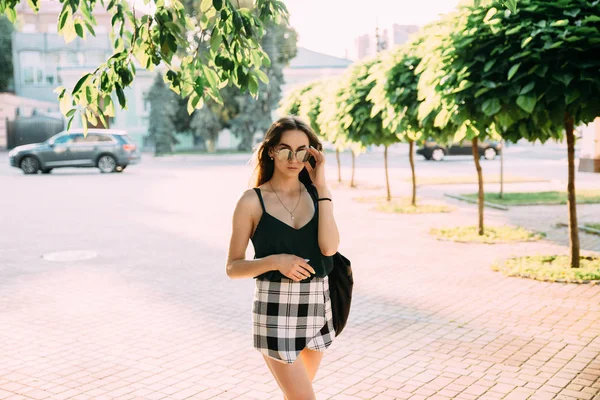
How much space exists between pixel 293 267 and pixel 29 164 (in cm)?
2831

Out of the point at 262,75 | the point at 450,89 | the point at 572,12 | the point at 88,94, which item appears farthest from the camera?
the point at 450,89

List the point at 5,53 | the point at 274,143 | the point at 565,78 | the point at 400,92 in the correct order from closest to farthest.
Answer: the point at 274,143
the point at 565,78
the point at 400,92
the point at 5,53

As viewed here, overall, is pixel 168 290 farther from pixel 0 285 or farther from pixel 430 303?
pixel 430 303

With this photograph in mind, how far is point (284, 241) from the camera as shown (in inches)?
123

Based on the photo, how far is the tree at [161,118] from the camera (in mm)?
49750

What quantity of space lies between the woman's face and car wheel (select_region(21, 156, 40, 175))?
91.7 feet

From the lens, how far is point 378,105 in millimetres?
12125

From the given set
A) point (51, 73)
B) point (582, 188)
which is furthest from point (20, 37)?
point (582, 188)

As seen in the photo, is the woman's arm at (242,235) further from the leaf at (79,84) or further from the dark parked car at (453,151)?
the dark parked car at (453,151)

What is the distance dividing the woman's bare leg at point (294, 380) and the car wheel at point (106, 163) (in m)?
27.6

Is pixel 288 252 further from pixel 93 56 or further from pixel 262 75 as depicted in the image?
pixel 93 56

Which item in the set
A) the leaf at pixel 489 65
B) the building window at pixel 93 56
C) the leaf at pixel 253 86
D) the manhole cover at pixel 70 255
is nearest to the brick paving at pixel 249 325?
the manhole cover at pixel 70 255

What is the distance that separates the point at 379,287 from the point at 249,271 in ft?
16.5

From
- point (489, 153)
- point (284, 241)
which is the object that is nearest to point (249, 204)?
point (284, 241)
